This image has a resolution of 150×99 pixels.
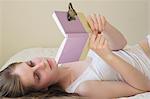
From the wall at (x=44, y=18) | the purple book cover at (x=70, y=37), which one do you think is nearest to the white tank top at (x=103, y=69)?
the purple book cover at (x=70, y=37)

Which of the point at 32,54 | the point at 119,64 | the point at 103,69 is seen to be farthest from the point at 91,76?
the point at 32,54

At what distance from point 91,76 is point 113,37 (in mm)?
215

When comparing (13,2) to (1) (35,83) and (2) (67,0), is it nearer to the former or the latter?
(2) (67,0)

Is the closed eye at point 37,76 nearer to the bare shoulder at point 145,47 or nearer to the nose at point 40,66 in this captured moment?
the nose at point 40,66

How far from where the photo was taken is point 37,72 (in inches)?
48.4

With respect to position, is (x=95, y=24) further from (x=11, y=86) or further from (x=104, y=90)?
(x=11, y=86)

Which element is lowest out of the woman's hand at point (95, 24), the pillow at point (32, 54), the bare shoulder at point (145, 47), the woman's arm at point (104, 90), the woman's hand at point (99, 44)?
the pillow at point (32, 54)

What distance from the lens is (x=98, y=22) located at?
1181 mm

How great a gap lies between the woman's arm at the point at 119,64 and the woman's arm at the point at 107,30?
43mm

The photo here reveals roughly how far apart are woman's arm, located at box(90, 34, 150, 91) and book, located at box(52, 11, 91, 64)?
0.14 feet

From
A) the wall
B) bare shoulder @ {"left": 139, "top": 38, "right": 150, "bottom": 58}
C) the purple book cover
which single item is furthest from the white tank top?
the wall

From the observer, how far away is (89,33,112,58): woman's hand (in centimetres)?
111

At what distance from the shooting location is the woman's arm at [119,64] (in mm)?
1121

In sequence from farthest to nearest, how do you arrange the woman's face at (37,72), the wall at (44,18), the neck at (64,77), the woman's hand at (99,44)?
the wall at (44,18) < the neck at (64,77) < the woman's face at (37,72) < the woman's hand at (99,44)
